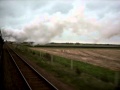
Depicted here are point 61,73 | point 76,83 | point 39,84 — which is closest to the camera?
→ point 39,84

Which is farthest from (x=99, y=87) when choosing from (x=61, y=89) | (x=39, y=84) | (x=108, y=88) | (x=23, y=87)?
(x=23, y=87)

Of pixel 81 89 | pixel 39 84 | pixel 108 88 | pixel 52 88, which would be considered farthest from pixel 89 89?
pixel 39 84

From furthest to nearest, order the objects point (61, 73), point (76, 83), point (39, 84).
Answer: point (61, 73), point (76, 83), point (39, 84)

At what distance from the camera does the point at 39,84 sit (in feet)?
43.1

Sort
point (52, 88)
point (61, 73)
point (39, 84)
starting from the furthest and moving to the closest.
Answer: point (61, 73) → point (39, 84) → point (52, 88)

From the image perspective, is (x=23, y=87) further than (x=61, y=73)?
No

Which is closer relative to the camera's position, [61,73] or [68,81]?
[68,81]

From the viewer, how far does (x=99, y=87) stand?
12.4m

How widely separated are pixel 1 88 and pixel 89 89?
20.9 ft

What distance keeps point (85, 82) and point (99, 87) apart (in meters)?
1.93

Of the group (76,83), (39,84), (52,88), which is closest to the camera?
(52,88)

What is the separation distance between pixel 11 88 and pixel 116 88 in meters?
7.69

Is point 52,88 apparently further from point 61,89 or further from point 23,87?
point 23,87

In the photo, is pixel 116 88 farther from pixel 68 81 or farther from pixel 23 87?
pixel 23 87
